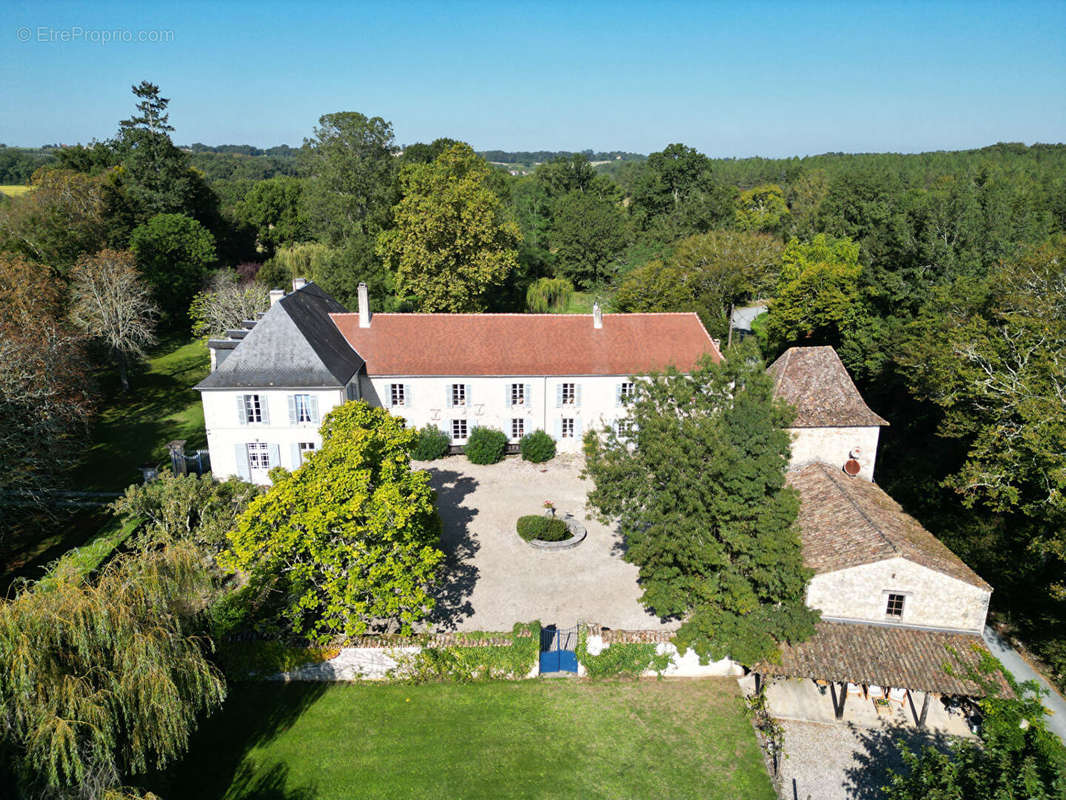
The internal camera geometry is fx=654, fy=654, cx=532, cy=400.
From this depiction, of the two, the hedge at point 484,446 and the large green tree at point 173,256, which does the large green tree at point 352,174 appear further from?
the hedge at point 484,446

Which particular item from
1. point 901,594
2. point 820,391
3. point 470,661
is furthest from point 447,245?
point 901,594

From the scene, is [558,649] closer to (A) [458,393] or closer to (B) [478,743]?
(B) [478,743]

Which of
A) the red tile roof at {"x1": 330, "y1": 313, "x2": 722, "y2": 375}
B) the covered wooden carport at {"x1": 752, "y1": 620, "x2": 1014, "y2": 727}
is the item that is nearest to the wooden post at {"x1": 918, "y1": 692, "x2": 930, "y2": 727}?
the covered wooden carport at {"x1": 752, "y1": 620, "x2": 1014, "y2": 727}

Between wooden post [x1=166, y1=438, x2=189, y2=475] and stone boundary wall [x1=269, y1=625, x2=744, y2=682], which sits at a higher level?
wooden post [x1=166, y1=438, x2=189, y2=475]

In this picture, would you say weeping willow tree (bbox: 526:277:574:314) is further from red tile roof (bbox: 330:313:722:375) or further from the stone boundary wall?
the stone boundary wall

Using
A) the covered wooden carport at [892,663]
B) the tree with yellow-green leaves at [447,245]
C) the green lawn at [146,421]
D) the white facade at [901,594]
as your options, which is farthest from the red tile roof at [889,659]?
the tree with yellow-green leaves at [447,245]

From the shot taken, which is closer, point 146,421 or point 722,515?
point 722,515
